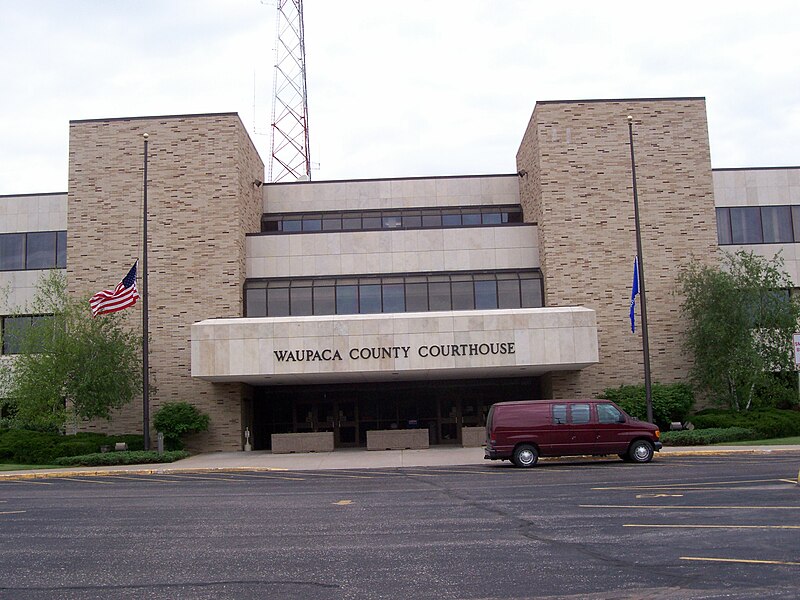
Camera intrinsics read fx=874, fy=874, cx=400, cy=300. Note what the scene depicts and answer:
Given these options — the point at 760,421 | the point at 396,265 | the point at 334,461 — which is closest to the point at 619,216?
the point at 396,265

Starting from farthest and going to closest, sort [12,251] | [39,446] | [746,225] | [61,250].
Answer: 1. [12,251]
2. [61,250]
3. [746,225]
4. [39,446]

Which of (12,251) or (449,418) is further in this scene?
(12,251)

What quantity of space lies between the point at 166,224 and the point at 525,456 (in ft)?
66.2

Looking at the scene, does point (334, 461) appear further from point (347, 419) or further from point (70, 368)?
point (70, 368)

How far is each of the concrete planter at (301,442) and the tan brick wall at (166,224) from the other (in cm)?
317

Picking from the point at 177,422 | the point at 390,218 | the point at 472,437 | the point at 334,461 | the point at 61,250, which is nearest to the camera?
the point at 334,461

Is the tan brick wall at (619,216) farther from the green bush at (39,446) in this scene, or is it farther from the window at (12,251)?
the window at (12,251)

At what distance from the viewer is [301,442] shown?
113 feet

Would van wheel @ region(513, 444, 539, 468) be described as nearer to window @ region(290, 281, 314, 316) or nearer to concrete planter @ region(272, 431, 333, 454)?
concrete planter @ region(272, 431, 333, 454)

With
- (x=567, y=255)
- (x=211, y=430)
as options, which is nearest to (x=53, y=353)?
(x=211, y=430)

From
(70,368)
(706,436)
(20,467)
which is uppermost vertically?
(70,368)

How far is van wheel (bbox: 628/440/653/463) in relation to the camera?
24.1 metres

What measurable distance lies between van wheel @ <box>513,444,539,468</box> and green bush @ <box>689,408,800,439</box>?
11.0 m

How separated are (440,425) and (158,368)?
12648 millimetres
